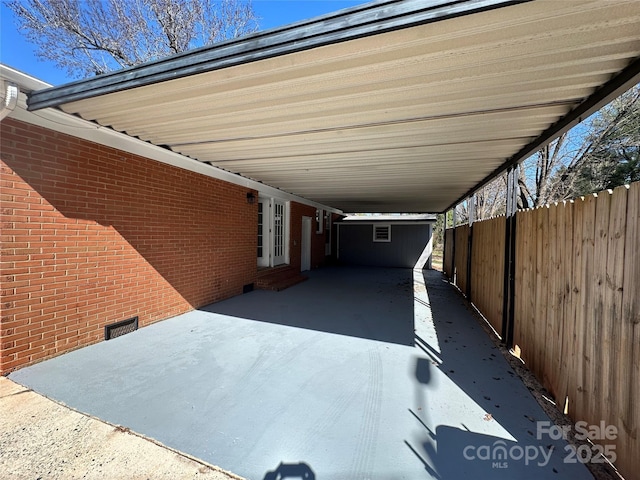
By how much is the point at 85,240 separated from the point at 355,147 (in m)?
3.96

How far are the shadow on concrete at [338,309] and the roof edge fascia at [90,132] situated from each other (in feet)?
9.42

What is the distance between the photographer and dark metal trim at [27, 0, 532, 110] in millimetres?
1543

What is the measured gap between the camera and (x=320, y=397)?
2572mm

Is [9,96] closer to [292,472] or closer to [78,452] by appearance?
[78,452]

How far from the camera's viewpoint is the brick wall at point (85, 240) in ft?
9.55

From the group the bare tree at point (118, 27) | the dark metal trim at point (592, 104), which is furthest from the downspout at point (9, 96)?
the bare tree at point (118, 27)

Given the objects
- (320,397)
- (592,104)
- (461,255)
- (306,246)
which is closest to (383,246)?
(306,246)

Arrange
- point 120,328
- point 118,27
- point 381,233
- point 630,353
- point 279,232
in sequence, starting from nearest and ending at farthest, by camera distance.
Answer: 1. point 630,353
2. point 120,328
3. point 118,27
4. point 279,232
5. point 381,233

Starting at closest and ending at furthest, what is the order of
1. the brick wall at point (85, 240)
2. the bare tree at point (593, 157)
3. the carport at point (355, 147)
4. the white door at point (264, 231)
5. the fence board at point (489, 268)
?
the carport at point (355, 147) → the brick wall at point (85, 240) → the fence board at point (489, 268) → the white door at point (264, 231) → the bare tree at point (593, 157)

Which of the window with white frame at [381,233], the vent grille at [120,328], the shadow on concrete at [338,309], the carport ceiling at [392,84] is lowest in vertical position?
the shadow on concrete at [338,309]

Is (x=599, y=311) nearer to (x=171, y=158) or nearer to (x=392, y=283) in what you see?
(x=171, y=158)

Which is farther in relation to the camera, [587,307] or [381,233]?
[381,233]

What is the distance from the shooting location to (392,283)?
9.30 meters

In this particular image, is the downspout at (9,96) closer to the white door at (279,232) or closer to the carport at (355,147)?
the carport at (355,147)
